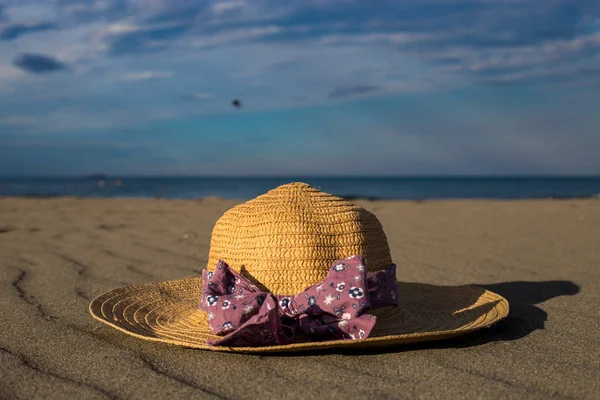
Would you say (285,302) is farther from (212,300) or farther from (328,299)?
(212,300)

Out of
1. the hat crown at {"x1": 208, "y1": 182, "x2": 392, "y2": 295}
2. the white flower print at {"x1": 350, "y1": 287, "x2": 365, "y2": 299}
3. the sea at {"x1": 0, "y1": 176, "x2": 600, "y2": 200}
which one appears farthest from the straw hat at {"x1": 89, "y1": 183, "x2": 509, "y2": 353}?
the sea at {"x1": 0, "y1": 176, "x2": 600, "y2": 200}

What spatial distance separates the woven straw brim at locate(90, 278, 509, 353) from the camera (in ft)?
8.77

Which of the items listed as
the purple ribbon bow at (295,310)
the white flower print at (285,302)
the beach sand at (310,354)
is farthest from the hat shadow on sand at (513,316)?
the white flower print at (285,302)

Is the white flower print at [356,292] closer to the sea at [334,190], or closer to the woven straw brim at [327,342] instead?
the woven straw brim at [327,342]

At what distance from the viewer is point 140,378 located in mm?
2463

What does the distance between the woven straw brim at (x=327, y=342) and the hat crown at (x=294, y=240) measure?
0.34 meters

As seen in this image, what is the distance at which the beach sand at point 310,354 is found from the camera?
2357 millimetres

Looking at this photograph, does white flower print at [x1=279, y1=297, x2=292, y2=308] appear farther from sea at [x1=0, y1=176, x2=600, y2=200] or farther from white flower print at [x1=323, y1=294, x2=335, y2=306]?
sea at [x1=0, y1=176, x2=600, y2=200]

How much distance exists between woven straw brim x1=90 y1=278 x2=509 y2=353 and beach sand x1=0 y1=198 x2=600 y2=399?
0.09 metres

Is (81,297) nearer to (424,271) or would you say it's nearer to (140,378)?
(140,378)

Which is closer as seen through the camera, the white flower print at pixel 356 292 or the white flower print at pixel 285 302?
the white flower print at pixel 356 292

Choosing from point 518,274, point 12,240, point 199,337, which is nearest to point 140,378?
point 199,337

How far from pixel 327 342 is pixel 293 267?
1.71 ft

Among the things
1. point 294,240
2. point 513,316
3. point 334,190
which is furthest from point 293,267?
point 334,190
